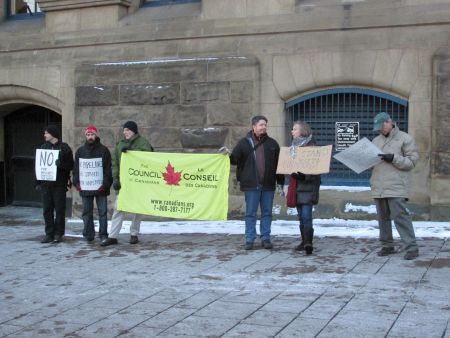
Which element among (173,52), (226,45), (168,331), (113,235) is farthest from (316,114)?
(168,331)

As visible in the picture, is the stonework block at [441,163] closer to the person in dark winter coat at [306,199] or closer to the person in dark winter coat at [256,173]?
the person in dark winter coat at [306,199]

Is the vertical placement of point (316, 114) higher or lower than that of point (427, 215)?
higher

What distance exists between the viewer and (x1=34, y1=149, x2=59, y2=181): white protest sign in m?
9.49

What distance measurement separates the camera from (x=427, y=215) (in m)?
10.0

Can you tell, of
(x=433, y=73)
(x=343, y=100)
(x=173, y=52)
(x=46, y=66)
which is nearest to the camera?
(x=433, y=73)

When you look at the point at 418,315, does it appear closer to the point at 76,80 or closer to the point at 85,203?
the point at 85,203

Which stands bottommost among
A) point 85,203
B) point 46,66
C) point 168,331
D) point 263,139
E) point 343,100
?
point 168,331

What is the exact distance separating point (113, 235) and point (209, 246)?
1.46 m

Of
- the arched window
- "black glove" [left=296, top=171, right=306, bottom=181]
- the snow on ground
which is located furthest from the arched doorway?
"black glove" [left=296, top=171, right=306, bottom=181]

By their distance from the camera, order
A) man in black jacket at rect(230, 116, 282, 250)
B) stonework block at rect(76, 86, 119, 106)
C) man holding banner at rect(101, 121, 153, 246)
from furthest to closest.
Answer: stonework block at rect(76, 86, 119, 106), man holding banner at rect(101, 121, 153, 246), man in black jacket at rect(230, 116, 282, 250)

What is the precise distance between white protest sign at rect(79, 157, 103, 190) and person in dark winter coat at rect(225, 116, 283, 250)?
206 cm

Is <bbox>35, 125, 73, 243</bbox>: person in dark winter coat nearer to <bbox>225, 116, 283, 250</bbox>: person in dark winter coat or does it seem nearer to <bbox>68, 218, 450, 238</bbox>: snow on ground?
<bbox>68, 218, 450, 238</bbox>: snow on ground

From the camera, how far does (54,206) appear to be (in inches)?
380

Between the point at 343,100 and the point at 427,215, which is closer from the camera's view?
the point at 427,215
